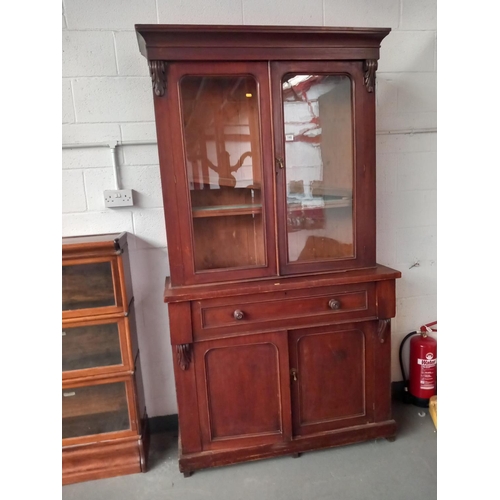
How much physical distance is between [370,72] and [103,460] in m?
2.00

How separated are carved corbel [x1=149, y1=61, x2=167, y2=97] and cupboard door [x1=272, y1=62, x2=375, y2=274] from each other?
16.3 inches

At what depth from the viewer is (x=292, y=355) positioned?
144 centimetres

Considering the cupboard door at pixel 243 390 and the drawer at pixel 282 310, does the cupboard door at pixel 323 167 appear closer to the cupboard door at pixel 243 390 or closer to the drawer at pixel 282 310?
the drawer at pixel 282 310

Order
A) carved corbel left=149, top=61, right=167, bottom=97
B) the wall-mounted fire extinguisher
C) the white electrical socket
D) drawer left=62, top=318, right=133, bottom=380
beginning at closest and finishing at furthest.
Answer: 1. carved corbel left=149, top=61, right=167, bottom=97
2. drawer left=62, top=318, right=133, bottom=380
3. the white electrical socket
4. the wall-mounted fire extinguisher

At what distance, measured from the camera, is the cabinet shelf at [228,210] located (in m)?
1.38

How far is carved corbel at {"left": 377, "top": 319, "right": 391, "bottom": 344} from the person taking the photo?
1.47 metres

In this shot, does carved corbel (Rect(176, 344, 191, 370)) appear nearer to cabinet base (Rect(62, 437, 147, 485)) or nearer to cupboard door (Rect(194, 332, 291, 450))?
cupboard door (Rect(194, 332, 291, 450))

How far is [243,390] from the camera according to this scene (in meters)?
1.43

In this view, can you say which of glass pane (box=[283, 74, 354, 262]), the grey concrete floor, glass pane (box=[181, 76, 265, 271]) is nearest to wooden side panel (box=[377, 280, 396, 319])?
glass pane (box=[283, 74, 354, 262])

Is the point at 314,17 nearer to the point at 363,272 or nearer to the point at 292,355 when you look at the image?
the point at 363,272

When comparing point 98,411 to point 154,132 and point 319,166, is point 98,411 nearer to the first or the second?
point 154,132

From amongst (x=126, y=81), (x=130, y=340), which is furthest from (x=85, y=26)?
(x=130, y=340)

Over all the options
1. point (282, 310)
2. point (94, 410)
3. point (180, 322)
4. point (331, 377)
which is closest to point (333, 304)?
point (282, 310)
